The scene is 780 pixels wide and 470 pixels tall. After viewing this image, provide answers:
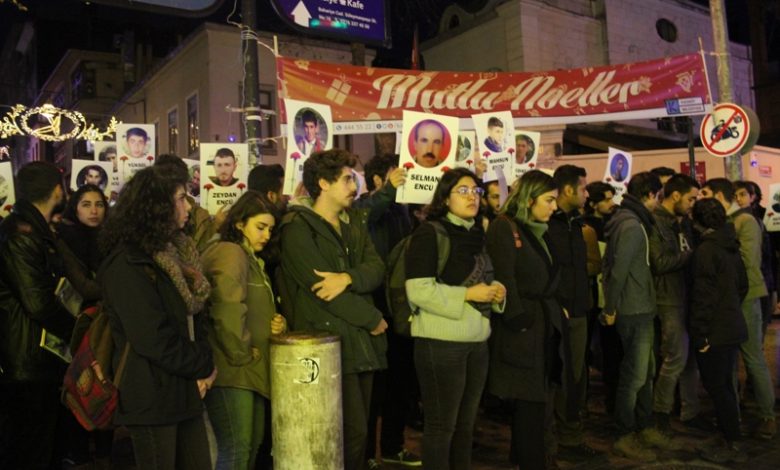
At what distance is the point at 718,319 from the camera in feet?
17.7

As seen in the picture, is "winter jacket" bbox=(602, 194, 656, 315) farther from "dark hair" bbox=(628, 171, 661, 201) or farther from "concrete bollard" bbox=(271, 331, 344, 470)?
"concrete bollard" bbox=(271, 331, 344, 470)

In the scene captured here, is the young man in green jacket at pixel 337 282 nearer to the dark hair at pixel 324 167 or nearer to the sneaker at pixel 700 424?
the dark hair at pixel 324 167

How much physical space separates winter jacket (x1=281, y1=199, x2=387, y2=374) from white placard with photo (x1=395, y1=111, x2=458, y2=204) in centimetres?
111

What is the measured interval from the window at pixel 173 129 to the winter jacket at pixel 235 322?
2014cm

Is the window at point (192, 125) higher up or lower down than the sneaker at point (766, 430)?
higher up

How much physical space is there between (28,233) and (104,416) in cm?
183

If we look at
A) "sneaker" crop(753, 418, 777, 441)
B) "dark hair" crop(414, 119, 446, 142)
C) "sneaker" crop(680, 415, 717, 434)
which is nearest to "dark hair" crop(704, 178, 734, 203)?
"sneaker" crop(753, 418, 777, 441)

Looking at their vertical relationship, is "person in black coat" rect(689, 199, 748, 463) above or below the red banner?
below

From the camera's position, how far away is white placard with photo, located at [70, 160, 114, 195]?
7.12 m

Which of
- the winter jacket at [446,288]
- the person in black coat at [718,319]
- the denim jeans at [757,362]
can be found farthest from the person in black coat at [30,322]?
the denim jeans at [757,362]

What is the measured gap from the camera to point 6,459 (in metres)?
4.73

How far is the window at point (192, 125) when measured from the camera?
69.5 ft

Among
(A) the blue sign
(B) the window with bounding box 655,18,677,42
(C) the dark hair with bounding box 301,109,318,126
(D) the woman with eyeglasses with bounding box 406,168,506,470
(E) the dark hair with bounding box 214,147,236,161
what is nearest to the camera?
(D) the woman with eyeglasses with bounding box 406,168,506,470

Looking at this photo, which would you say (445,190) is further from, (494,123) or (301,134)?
(494,123)
